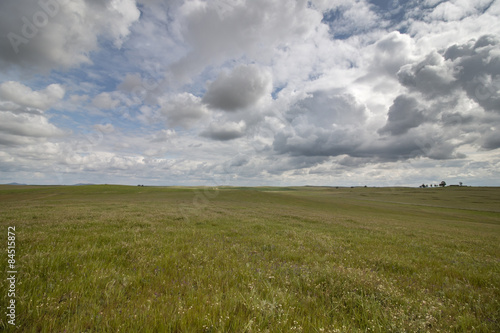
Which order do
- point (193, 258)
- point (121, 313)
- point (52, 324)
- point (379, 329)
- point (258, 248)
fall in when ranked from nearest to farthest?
point (52, 324), point (121, 313), point (379, 329), point (193, 258), point (258, 248)

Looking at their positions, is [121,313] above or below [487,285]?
above

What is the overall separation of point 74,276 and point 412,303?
7331 mm

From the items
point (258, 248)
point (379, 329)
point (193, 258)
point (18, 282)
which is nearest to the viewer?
point (379, 329)

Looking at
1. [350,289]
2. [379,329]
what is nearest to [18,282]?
[379,329]

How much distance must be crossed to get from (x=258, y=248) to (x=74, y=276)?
19.7ft

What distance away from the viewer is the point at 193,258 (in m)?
6.24

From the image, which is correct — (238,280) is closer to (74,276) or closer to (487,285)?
(74,276)

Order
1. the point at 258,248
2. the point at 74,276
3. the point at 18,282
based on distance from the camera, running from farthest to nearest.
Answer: the point at 258,248
the point at 74,276
the point at 18,282

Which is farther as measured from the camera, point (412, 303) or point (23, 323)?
point (412, 303)

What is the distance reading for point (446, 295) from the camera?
5199mm

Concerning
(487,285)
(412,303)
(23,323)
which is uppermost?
(23,323)

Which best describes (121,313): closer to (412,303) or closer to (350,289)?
(350,289)

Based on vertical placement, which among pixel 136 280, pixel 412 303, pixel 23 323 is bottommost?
pixel 412 303

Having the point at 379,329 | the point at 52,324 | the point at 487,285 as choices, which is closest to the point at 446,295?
the point at 487,285
